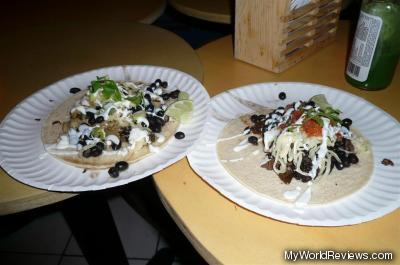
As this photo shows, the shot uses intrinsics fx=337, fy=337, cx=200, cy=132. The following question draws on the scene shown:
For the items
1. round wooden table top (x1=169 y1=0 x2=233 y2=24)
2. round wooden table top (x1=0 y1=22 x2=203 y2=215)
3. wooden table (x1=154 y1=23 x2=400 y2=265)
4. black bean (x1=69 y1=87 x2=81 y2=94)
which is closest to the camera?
wooden table (x1=154 y1=23 x2=400 y2=265)

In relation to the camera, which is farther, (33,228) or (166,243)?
(33,228)

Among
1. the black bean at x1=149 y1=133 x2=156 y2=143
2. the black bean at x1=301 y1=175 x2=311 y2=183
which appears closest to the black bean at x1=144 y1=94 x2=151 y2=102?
the black bean at x1=149 y1=133 x2=156 y2=143

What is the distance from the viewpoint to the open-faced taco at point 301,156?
0.94m

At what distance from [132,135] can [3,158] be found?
1.38 ft

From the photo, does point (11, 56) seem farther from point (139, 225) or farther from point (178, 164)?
point (139, 225)

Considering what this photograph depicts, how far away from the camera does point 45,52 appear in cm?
186

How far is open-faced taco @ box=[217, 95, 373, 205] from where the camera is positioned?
944 millimetres

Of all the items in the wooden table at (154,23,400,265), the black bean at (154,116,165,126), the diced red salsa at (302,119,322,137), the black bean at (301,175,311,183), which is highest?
the diced red salsa at (302,119,322,137)

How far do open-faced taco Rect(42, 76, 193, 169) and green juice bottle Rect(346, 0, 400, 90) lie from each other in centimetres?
70

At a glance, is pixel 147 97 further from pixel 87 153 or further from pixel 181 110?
pixel 87 153

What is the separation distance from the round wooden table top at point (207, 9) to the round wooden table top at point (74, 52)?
1.20ft

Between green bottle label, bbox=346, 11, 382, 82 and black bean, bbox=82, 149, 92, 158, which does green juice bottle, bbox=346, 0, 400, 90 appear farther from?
black bean, bbox=82, 149, 92, 158

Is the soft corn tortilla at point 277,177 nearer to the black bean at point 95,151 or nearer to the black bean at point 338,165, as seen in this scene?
the black bean at point 338,165

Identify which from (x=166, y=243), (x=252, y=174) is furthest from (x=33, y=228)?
(x=252, y=174)
